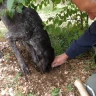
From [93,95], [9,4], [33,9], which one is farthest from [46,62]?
[9,4]

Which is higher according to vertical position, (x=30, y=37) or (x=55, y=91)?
(x=30, y=37)

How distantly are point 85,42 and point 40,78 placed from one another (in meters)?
1.29

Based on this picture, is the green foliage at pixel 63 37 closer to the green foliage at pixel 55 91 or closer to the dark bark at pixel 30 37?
the dark bark at pixel 30 37

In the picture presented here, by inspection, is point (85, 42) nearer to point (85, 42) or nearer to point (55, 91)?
point (85, 42)

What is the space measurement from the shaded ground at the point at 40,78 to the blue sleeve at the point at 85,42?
3.02 feet

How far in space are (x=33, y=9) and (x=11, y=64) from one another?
894 mm

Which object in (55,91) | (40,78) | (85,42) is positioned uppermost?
(85,42)

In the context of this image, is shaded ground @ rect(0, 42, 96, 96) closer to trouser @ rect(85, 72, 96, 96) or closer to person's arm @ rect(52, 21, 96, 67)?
person's arm @ rect(52, 21, 96, 67)

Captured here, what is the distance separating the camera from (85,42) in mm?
2352

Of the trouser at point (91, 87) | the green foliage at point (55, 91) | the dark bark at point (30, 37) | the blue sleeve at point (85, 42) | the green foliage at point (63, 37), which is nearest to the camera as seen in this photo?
the trouser at point (91, 87)

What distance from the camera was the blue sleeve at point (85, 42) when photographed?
7.39 ft

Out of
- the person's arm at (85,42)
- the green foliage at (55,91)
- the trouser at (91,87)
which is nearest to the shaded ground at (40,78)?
the green foliage at (55,91)

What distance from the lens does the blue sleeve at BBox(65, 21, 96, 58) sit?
7.39 ft

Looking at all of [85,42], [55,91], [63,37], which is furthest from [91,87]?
[63,37]
